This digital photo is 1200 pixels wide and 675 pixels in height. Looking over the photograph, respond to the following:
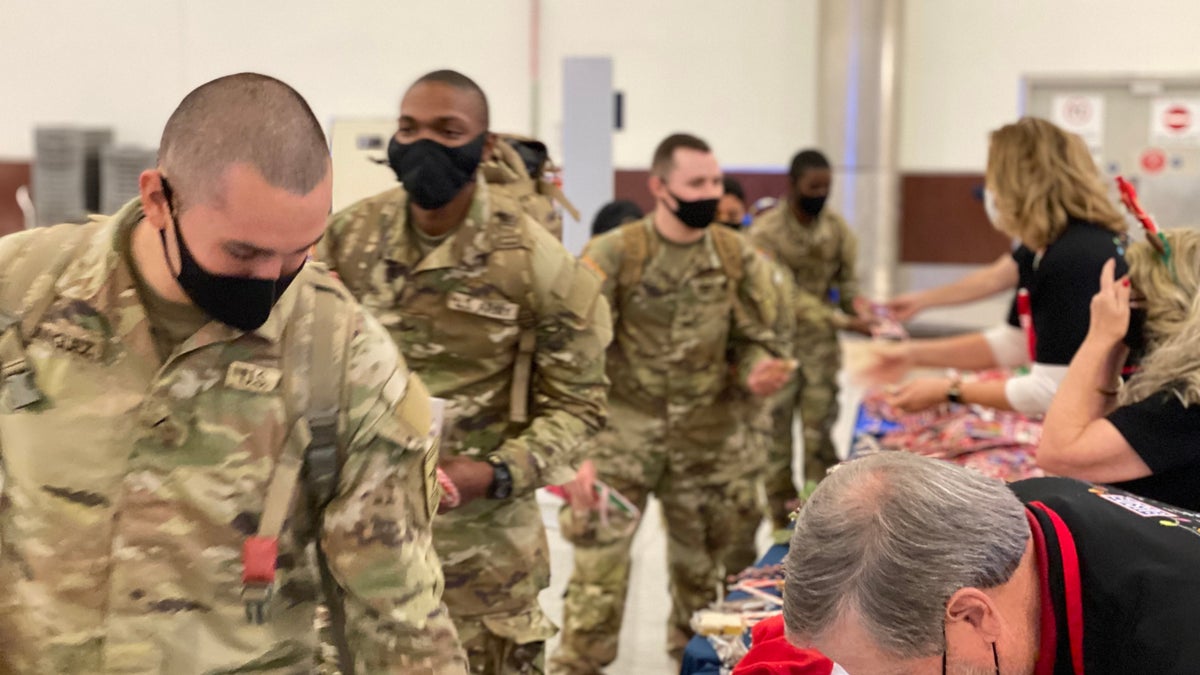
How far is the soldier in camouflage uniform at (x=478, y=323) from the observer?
2486 mm

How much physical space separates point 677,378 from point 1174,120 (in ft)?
23.9

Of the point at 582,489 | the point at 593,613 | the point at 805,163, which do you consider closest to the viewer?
the point at 582,489

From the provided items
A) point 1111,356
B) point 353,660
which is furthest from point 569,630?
point 353,660

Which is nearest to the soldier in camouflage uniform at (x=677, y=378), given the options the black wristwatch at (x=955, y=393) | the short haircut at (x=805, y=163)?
the black wristwatch at (x=955, y=393)

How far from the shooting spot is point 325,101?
9.41 meters

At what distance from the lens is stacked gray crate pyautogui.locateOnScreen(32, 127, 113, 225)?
9.55 metres

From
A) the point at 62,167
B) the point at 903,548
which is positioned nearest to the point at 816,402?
the point at 903,548

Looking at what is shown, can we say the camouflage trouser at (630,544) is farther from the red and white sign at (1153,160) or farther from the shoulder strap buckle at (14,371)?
the red and white sign at (1153,160)

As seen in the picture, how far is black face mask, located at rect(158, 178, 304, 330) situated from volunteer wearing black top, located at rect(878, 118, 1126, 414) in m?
2.22

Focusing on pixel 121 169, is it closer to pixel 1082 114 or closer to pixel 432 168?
pixel 1082 114

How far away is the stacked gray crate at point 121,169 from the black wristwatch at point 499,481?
7688mm

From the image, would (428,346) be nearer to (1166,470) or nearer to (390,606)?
(390,606)

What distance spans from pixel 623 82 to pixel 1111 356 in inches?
325

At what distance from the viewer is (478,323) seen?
252 centimetres
